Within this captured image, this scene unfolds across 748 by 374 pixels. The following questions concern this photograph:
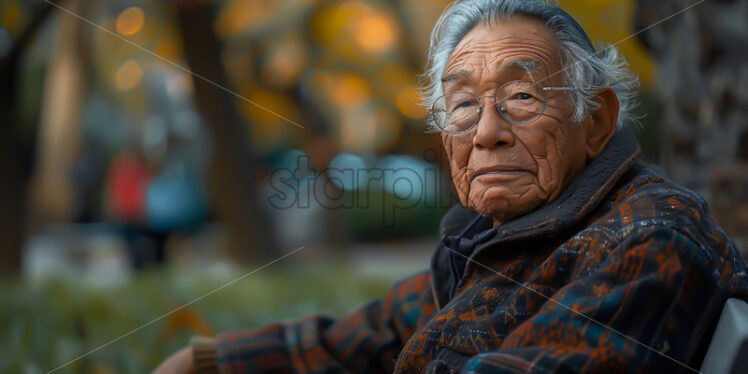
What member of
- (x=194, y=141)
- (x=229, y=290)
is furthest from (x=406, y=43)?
(x=229, y=290)

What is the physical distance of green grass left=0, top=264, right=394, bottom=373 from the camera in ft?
12.0

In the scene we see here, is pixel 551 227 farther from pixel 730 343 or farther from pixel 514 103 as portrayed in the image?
pixel 730 343

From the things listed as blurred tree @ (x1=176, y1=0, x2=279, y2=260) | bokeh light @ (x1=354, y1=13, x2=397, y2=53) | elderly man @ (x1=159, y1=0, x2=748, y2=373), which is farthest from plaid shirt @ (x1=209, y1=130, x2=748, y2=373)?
bokeh light @ (x1=354, y1=13, x2=397, y2=53)

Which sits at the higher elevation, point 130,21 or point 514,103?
point 130,21

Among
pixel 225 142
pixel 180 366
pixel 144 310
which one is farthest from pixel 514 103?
pixel 225 142

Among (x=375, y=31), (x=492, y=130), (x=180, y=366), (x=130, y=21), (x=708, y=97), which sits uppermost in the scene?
(x=130, y=21)

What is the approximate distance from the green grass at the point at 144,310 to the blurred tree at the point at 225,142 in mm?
578

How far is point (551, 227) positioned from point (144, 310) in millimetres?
3630

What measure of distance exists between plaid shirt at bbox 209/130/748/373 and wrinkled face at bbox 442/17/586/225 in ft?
0.20

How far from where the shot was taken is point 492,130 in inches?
71.1

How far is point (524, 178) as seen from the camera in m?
1.81

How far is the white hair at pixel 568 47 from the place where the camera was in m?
1.84

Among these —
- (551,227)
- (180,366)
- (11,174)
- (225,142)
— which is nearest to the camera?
(551,227)

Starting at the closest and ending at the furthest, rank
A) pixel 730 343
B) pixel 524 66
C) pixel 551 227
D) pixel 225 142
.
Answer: pixel 730 343, pixel 551 227, pixel 524 66, pixel 225 142
